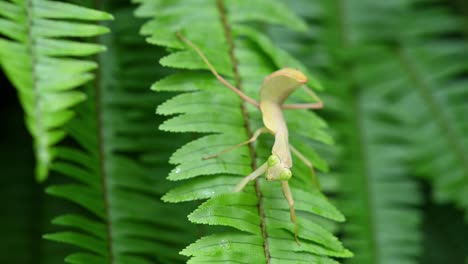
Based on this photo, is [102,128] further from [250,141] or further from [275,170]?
[275,170]

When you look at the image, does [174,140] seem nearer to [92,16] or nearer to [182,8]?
[182,8]

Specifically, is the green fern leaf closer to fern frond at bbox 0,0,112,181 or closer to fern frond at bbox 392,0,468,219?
fern frond at bbox 392,0,468,219

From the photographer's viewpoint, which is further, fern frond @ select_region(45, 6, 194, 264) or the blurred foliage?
fern frond @ select_region(45, 6, 194, 264)

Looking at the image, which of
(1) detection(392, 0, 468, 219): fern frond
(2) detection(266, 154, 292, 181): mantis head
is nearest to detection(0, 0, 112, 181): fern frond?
(2) detection(266, 154, 292, 181): mantis head

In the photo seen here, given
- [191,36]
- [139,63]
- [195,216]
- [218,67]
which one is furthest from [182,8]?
[195,216]

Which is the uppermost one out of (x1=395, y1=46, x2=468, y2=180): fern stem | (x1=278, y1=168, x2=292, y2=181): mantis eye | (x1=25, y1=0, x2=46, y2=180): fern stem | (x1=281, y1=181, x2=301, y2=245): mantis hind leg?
(x1=395, y1=46, x2=468, y2=180): fern stem

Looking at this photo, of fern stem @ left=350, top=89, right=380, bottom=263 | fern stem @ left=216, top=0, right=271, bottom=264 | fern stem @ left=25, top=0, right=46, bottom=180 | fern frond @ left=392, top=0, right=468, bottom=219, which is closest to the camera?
fern stem @ left=25, top=0, right=46, bottom=180

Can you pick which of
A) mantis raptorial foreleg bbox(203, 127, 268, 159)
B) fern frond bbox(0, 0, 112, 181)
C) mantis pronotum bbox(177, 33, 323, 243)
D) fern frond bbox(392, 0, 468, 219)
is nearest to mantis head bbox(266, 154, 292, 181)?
mantis pronotum bbox(177, 33, 323, 243)

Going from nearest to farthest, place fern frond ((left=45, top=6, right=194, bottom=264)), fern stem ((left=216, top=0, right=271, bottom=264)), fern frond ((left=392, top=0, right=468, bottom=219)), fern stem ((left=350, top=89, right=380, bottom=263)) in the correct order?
fern stem ((left=216, top=0, right=271, bottom=264)), fern frond ((left=45, top=6, right=194, bottom=264)), fern stem ((left=350, top=89, right=380, bottom=263)), fern frond ((left=392, top=0, right=468, bottom=219))

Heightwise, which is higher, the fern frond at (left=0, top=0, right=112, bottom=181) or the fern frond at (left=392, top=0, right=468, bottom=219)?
the fern frond at (left=392, top=0, right=468, bottom=219)
